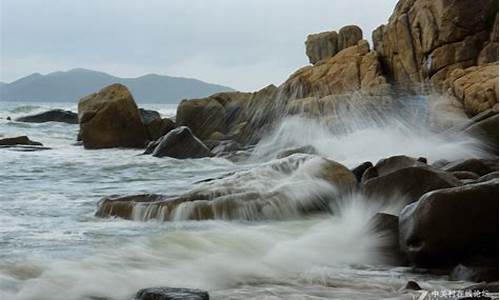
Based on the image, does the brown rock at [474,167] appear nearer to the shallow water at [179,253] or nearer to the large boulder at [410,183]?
the shallow water at [179,253]

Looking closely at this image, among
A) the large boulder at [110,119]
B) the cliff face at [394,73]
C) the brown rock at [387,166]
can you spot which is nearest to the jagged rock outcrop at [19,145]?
the large boulder at [110,119]

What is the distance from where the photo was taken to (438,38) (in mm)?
17281

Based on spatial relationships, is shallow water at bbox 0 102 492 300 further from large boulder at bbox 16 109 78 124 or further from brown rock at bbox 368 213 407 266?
large boulder at bbox 16 109 78 124

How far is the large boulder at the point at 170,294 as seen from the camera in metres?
3.65

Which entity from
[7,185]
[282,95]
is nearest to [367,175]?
[7,185]

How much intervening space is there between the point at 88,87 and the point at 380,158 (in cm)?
13103

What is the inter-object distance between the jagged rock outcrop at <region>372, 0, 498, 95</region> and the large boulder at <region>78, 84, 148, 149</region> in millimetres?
7252

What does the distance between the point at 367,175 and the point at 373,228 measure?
2167mm

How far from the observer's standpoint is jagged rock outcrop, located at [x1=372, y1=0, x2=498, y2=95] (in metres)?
16.7

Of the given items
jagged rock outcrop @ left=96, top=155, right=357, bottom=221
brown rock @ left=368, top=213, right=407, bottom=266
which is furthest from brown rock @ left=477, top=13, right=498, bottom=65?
brown rock @ left=368, top=213, right=407, bottom=266

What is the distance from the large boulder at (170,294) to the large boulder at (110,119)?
46.4 ft

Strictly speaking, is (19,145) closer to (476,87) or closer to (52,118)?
(476,87)

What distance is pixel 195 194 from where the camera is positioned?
24.4 ft

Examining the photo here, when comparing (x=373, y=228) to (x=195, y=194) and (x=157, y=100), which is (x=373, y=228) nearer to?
(x=195, y=194)
